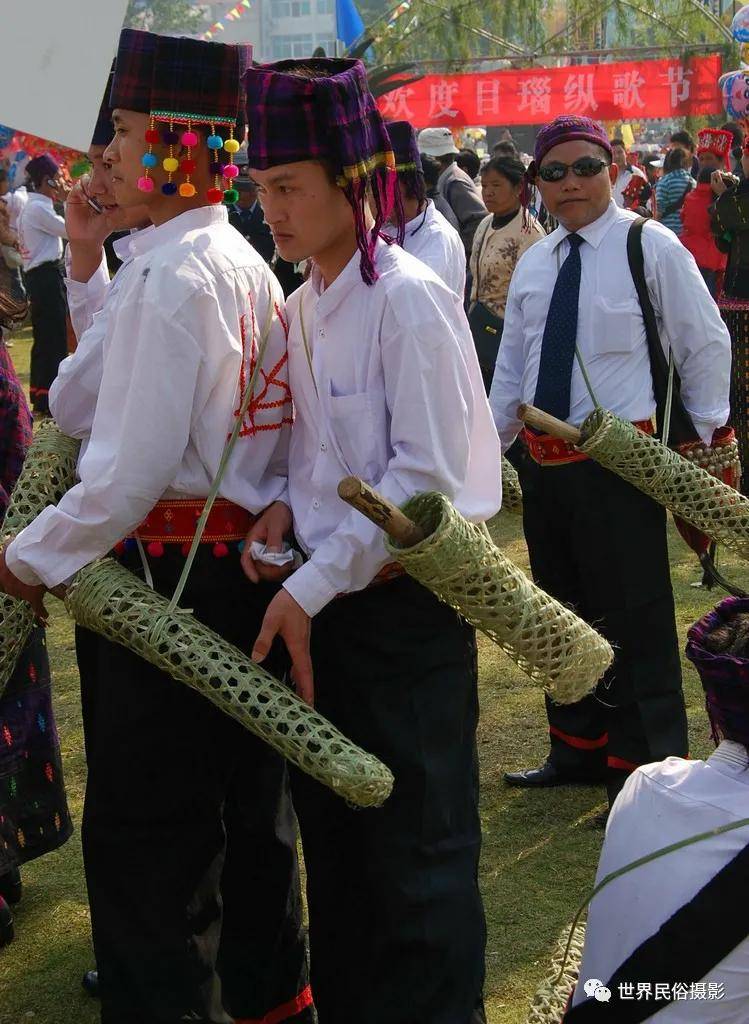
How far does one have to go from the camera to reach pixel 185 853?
2.50 meters

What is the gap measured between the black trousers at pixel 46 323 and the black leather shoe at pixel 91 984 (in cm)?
821

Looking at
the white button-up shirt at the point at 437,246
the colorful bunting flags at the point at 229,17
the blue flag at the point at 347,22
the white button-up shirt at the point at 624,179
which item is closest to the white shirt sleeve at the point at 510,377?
the white button-up shirt at the point at 437,246

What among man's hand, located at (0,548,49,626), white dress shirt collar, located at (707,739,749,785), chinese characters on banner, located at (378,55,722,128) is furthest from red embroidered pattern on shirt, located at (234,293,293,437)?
chinese characters on banner, located at (378,55,722,128)

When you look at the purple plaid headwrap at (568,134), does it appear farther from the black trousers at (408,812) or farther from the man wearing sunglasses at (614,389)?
the black trousers at (408,812)

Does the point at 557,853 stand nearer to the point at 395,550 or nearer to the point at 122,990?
the point at 122,990

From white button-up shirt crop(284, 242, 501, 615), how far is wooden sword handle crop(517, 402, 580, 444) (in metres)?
0.92

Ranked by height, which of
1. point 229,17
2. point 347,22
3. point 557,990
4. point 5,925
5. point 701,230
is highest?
point 347,22

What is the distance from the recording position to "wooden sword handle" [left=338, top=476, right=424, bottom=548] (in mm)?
2004

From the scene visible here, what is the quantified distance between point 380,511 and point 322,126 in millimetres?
722

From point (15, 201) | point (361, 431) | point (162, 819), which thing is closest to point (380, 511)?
point (361, 431)

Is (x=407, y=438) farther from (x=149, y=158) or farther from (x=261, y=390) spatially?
(x=149, y=158)

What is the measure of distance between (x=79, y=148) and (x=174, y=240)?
29cm

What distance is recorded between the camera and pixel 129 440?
2281mm

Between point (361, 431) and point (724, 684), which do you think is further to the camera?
point (361, 431)
